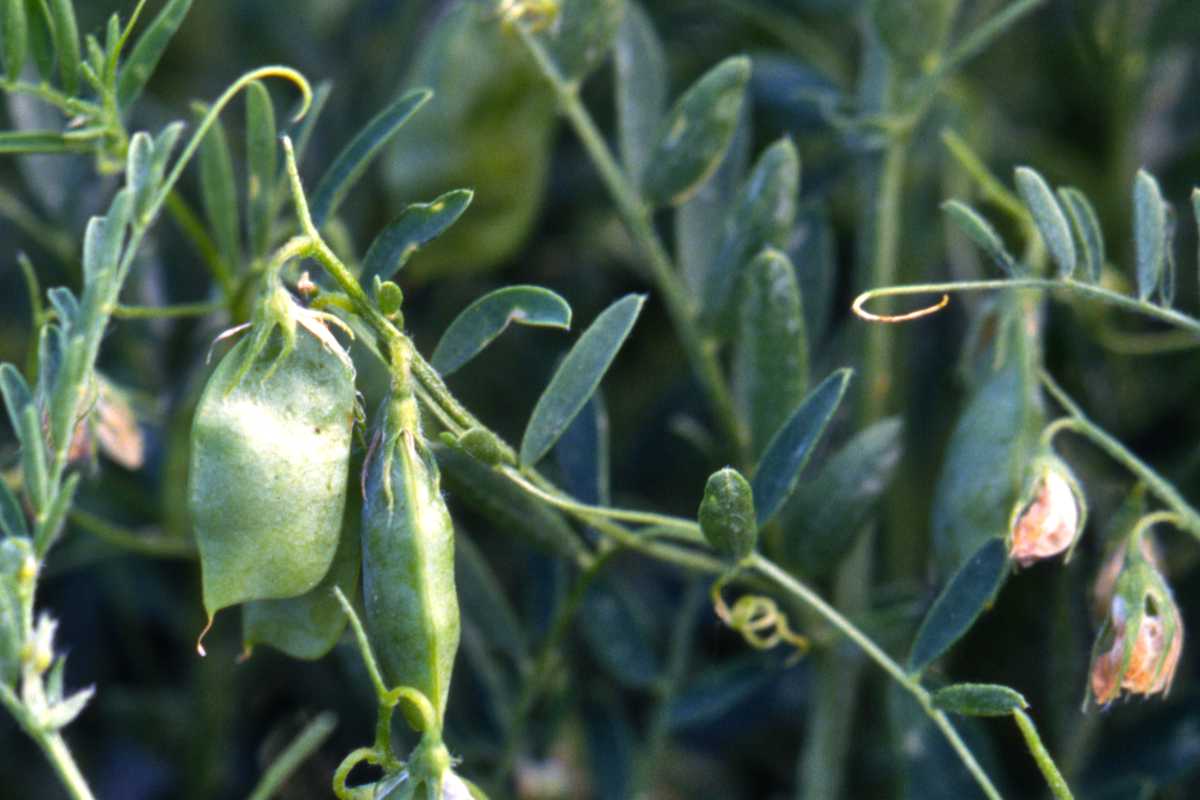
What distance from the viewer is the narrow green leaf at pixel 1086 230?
79 centimetres

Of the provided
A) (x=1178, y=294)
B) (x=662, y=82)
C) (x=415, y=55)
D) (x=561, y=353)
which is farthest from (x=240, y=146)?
(x=1178, y=294)

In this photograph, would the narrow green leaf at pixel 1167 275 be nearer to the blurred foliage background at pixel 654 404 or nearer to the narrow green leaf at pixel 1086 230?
the narrow green leaf at pixel 1086 230

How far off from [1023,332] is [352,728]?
594 millimetres

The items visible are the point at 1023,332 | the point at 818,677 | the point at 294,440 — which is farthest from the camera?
the point at 818,677

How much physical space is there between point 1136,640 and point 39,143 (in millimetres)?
606

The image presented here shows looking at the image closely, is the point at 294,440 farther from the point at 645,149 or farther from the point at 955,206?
the point at 645,149

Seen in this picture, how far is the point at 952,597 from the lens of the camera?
0.75 m

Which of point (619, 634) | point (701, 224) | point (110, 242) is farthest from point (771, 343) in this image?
point (110, 242)

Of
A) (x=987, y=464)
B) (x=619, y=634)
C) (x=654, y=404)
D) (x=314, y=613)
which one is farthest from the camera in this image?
(x=654, y=404)

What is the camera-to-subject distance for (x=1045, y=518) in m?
0.75

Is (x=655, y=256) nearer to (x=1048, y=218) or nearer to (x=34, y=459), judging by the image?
(x=1048, y=218)

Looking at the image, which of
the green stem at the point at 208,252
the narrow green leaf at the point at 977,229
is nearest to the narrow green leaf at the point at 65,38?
the green stem at the point at 208,252

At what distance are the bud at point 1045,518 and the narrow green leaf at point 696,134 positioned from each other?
292mm

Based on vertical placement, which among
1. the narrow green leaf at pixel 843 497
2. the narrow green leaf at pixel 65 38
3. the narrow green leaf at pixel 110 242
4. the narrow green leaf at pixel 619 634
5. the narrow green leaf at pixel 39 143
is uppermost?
the narrow green leaf at pixel 65 38
